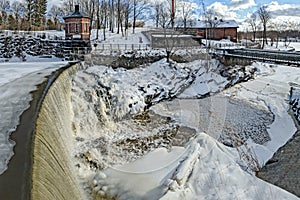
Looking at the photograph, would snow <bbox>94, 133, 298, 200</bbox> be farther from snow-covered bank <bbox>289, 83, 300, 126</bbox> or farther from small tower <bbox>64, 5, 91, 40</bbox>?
small tower <bbox>64, 5, 91, 40</bbox>

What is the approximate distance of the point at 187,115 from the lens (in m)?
17.9

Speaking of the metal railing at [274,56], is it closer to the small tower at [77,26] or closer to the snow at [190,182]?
the small tower at [77,26]

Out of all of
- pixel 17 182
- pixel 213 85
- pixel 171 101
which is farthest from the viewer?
pixel 213 85

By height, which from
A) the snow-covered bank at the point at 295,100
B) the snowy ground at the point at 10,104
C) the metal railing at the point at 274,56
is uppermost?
the metal railing at the point at 274,56

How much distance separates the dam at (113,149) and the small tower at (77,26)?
42.7ft

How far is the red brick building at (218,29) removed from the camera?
46.5 m

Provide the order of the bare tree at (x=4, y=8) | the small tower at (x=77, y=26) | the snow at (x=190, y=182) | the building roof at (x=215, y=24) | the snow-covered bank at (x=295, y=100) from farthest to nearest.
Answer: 1. the bare tree at (x=4, y=8)
2. the building roof at (x=215, y=24)
3. the small tower at (x=77, y=26)
4. the snow-covered bank at (x=295, y=100)
5. the snow at (x=190, y=182)

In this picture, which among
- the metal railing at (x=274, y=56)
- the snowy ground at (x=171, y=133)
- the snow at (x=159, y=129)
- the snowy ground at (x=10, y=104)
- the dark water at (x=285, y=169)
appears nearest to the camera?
the snowy ground at (x=10, y=104)

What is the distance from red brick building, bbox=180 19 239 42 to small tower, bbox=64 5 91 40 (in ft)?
66.4

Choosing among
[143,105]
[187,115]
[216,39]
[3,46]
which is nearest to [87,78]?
[143,105]

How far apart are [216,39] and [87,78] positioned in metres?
35.9

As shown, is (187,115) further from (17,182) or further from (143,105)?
(17,182)

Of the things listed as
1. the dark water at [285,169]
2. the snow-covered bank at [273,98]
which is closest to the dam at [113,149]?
the snow-covered bank at [273,98]

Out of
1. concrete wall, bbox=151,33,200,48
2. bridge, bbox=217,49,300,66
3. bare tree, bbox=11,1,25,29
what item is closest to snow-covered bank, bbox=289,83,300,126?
bridge, bbox=217,49,300,66
